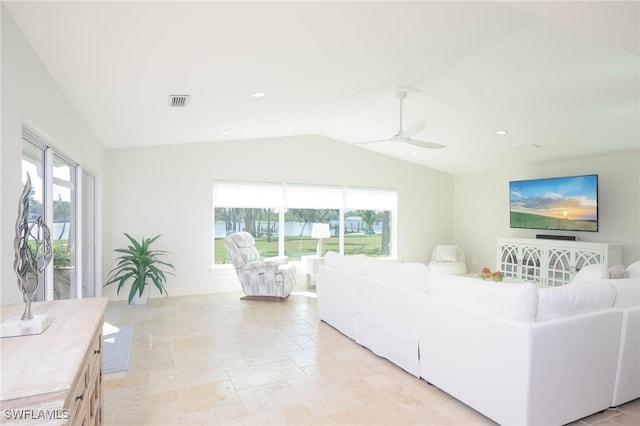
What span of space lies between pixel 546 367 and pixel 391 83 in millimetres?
3165

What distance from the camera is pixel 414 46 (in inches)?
129

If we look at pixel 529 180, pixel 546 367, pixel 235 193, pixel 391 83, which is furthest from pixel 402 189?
pixel 546 367

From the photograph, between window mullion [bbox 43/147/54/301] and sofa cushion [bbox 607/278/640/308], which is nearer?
sofa cushion [bbox 607/278/640/308]

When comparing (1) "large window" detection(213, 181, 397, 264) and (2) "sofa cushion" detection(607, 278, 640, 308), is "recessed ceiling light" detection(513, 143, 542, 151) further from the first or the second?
(2) "sofa cushion" detection(607, 278, 640, 308)

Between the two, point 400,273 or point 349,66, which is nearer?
point 400,273

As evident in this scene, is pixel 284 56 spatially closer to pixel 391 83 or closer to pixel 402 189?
pixel 391 83

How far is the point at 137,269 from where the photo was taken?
5.72m

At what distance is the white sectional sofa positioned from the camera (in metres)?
2.33

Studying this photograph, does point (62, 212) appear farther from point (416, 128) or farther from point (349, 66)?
point (416, 128)

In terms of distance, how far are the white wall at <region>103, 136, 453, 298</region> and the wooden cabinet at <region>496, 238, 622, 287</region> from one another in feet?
9.78

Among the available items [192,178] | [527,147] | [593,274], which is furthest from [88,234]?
[527,147]

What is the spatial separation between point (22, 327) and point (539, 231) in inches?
300

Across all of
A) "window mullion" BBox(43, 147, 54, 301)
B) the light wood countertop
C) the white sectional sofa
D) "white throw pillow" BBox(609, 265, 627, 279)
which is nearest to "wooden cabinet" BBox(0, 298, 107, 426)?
the light wood countertop

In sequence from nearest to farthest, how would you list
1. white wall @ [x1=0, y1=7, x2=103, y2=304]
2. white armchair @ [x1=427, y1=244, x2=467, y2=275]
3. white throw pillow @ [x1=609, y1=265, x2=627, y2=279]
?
white wall @ [x1=0, y1=7, x2=103, y2=304]
white throw pillow @ [x1=609, y1=265, x2=627, y2=279]
white armchair @ [x1=427, y1=244, x2=467, y2=275]
